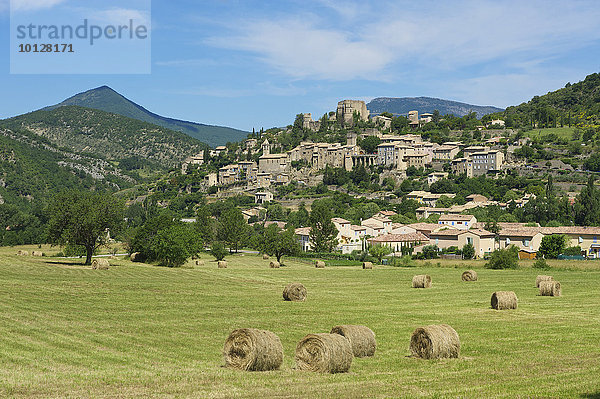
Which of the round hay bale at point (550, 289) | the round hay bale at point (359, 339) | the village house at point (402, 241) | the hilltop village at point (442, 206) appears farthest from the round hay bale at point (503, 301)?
the village house at point (402, 241)

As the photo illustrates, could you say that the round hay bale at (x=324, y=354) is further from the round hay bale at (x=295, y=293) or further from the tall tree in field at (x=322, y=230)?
the tall tree in field at (x=322, y=230)

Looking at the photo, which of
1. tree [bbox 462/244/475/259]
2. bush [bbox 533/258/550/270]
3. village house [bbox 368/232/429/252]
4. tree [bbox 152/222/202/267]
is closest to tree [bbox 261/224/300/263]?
tree [bbox 152/222/202/267]

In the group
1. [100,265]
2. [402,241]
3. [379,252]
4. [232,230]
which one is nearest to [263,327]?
[100,265]

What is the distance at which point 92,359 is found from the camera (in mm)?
18078

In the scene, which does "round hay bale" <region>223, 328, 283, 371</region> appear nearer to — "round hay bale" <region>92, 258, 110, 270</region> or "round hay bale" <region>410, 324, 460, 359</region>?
"round hay bale" <region>410, 324, 460, 359</region>

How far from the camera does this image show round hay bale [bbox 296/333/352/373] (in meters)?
17.1

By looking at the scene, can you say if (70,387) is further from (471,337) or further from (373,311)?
(373,311)

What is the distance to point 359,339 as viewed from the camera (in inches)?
767

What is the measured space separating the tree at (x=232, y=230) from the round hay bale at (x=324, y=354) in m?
84.9

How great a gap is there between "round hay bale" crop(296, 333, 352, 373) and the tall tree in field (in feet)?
272

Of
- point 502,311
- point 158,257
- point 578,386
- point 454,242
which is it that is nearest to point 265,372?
point 578,386

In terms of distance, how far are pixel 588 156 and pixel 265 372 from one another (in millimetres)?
175602

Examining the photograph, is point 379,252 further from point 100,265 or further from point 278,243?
point 100,265

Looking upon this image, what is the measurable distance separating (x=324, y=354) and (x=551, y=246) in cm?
7583
